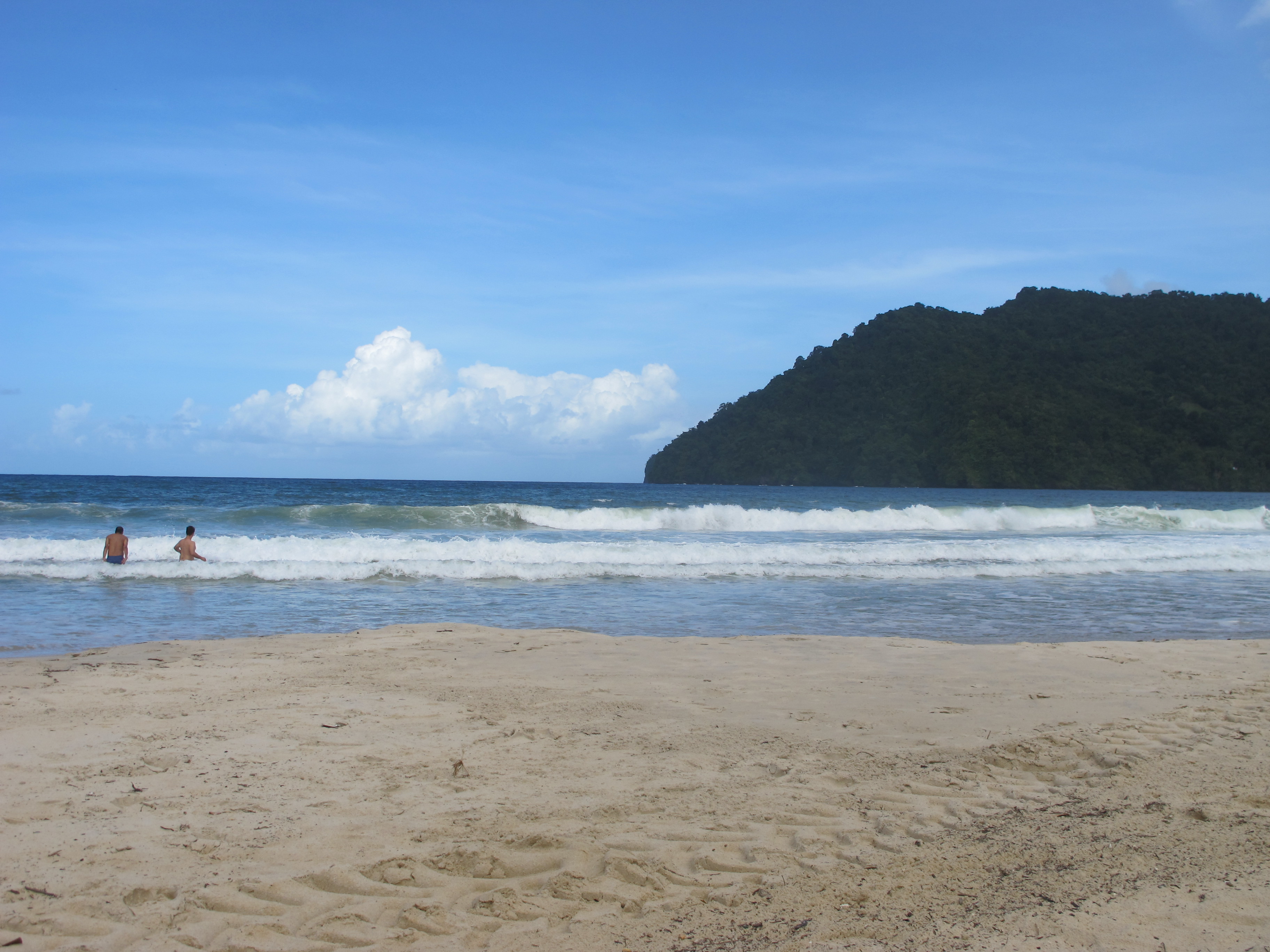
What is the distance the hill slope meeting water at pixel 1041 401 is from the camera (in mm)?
65312

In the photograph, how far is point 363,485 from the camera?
77375mm

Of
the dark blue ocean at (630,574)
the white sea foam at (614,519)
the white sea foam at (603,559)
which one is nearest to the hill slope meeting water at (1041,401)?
the white sea foam at (614,519)

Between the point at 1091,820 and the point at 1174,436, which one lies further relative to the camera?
the point at 1174,436

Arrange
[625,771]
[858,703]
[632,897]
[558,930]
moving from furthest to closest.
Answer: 1. [858,703]
2. [625,771]
3. [632,897]
4. [558,930]

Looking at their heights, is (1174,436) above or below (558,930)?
above

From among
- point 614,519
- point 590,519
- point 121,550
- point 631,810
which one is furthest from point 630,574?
point 590,519

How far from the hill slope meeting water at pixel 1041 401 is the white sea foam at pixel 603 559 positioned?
4930 cm

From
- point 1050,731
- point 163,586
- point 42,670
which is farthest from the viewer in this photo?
point 163,586

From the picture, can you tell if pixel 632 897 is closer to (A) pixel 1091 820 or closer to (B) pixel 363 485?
(A) pixel 1091 820

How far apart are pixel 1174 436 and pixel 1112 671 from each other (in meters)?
71.1

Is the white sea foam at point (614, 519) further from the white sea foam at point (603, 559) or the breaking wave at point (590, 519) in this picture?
the white sea foam at point (603, 559)

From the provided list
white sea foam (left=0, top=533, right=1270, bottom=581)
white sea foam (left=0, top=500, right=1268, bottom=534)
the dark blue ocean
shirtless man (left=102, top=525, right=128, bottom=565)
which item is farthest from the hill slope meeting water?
shirtless man (left=102, top=525, right=128, bottom=565)

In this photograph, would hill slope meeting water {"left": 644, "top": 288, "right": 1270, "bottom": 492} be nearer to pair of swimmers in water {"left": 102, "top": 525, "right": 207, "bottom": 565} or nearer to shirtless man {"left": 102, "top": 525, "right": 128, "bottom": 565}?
pair of swimmers in water {"left": 102, "top": 525, "right": 207, "bottom": 565}

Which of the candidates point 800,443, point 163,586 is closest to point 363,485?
point 800,443
